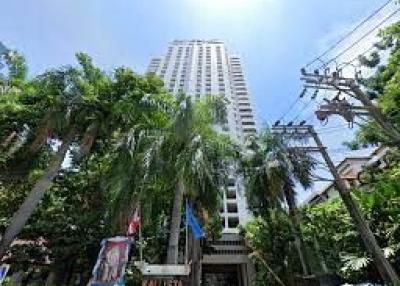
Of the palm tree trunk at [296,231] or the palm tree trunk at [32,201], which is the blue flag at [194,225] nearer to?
the palm tree trunk at [32,201]

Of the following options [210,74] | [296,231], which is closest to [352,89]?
[296,231]

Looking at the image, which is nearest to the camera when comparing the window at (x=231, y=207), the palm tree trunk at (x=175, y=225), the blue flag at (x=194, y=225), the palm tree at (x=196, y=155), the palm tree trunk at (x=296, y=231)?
the palm tree trunk at (x=175, y=225)

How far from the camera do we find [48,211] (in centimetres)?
2458

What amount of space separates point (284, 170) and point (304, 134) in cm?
356

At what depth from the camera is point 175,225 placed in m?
15.8

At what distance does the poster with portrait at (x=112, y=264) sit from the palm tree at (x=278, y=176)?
30.3 ft

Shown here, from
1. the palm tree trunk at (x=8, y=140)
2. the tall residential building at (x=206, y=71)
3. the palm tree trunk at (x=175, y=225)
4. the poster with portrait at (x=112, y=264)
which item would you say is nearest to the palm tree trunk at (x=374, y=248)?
the palm tree trunk at (x=175, y=225)

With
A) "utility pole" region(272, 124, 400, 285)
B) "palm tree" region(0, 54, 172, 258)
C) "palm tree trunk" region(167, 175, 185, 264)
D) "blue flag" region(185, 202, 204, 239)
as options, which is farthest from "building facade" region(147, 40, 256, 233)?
"blue flag" region(185, 202, 204, 239)

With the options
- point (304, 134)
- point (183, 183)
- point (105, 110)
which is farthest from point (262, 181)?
point (105, 110)

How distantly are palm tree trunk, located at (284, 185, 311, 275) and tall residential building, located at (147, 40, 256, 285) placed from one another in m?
3.00

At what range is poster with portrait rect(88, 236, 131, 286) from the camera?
13.6 metres

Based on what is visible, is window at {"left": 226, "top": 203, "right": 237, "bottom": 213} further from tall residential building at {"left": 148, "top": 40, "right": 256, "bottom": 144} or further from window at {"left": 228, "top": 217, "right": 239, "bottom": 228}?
tall residential building at {"left": 148, "top": 40, "right": 256, "bottom": 144}

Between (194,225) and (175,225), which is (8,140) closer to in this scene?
(175,225)

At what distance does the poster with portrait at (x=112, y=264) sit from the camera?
13633mm
